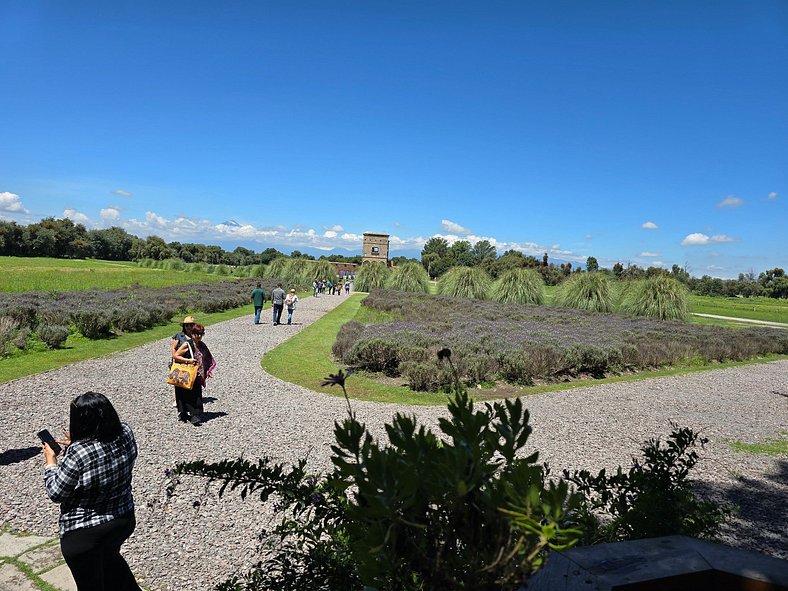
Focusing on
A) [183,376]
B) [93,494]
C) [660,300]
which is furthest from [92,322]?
[660,300]

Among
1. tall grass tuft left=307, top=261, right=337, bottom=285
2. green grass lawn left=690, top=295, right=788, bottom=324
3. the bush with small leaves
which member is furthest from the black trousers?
tall grass tuft left=307, top=261, right=337, bottom=285

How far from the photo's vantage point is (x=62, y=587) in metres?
3.30

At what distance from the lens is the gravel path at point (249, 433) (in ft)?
13.5

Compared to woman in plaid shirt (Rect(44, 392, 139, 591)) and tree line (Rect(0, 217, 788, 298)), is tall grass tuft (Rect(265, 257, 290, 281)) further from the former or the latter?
woman in plaid shirt (Rect(44, 392, 139, 591))

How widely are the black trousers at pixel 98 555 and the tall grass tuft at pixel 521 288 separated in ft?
103

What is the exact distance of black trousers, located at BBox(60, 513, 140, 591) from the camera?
9.00 feet

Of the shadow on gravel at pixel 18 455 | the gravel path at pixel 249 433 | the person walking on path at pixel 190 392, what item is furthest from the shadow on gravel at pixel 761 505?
the shadow on gravel at pixel 18 455

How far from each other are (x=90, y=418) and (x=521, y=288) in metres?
31.9

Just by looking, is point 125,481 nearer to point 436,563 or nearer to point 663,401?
point 436,563

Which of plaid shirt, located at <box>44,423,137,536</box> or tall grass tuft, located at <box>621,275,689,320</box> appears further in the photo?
tall grass tuft, located at <box>621,275,689,320</box>

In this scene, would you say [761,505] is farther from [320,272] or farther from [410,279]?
[320,272]

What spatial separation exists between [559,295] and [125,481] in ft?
104

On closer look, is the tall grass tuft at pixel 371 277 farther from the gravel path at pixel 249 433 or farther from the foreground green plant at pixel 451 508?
the foreground green plant at pixel 451 508

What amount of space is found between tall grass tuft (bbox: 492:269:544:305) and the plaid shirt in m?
31.5
